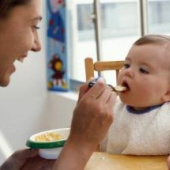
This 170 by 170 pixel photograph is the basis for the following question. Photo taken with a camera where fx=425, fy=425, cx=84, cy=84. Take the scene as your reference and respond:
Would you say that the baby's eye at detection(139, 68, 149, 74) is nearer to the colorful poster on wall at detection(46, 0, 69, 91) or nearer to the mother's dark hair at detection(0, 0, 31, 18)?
the mother's dark hair at detection(0, 0, 31, 18)

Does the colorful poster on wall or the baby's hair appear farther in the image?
the colorful poster on wall

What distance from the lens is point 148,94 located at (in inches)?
45.4

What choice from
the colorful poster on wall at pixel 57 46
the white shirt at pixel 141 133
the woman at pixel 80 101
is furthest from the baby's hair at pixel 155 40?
the colorful poster on wall at pixel 57 46

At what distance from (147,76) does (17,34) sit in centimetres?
42

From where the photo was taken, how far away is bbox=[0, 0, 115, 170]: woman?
2.79ft

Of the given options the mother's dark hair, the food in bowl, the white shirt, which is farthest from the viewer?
the white shirt

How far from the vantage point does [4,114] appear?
9.50 feet

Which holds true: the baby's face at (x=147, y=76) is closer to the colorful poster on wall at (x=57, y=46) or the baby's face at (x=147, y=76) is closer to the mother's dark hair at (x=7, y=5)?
the mother's dark hair at (x=7, y=5)

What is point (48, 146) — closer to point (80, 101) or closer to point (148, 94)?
point (80, 101)

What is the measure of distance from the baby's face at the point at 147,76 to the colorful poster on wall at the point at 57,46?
5.45ft

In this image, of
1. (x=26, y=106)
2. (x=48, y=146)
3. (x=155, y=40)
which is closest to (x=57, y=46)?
(x=26, y=106)

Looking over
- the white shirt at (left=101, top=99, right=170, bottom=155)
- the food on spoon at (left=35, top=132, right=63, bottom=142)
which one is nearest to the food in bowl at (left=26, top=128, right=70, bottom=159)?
the food on spoon at (left=35, top=132, right=63, bottom=142)

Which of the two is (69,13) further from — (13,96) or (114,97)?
(114,97)

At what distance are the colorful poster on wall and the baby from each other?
5.39 ft
